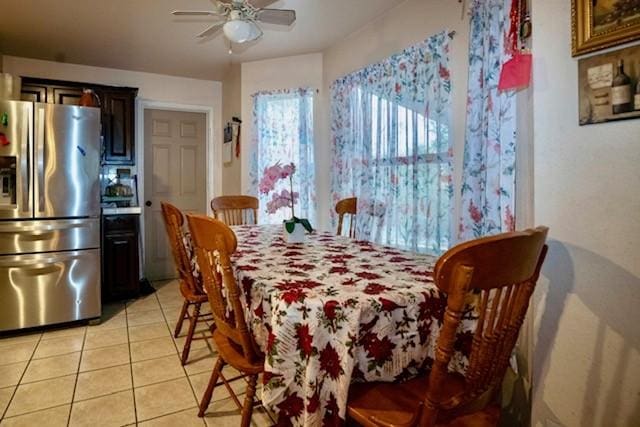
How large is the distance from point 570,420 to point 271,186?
1.62 metres

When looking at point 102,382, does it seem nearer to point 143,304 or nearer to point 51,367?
point 51,367

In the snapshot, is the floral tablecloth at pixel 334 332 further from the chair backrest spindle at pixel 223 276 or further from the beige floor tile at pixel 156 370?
the beige floor tile at pixel 156 370

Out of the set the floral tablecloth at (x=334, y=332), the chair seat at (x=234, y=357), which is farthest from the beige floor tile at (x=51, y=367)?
the floral tablecloth at (x=334, y=332)

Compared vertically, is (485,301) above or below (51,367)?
above

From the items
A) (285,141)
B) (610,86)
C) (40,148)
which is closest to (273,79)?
(285,141)

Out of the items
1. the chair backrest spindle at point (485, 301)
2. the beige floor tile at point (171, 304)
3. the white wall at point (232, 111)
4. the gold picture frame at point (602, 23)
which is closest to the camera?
the chair backrest spindle at point (485, 301)

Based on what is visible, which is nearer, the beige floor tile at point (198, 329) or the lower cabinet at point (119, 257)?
the beige floor tile at point (198, 329)

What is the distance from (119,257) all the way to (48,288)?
0.75 m

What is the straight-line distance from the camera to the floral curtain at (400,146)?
234 centimetres

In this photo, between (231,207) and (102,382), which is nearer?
(102,382)

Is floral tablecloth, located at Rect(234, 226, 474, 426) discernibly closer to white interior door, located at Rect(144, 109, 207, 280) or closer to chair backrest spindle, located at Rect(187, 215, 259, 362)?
chair backrest spindle, located at Rect(187, 215, 259, 362)

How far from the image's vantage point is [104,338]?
2660 mm

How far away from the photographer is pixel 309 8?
270cm

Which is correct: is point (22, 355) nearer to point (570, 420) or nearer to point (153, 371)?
point (153, 371)
